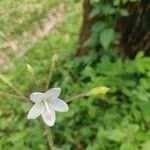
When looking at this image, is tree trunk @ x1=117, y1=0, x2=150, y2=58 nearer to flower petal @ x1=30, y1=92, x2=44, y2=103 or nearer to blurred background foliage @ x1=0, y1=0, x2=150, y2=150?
blurred background foliage @ x1=0, y1=0, x2=150, y2=150

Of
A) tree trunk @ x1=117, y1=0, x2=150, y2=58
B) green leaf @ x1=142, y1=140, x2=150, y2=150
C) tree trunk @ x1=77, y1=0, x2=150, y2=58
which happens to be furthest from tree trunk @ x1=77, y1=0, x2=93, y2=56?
green leaf @ x1=142, y1=140, x2=150, y2=150

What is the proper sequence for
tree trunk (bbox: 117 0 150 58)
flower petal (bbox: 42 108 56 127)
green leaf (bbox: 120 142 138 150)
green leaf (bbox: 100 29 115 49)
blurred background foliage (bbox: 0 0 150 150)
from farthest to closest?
1. tree trunk (bbox: 117 0 150 58)
2. green leaf (bbox: 100 29 115 49)
3. blurred background foliage (bbox: 0 0 150 150)
4. green leaf (bbox: 120 142 138 150)
5. flower petal (bbox: 42 108 56 127)

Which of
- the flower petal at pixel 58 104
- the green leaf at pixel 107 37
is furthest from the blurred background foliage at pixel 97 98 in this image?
the flower petal at pixel 58 104

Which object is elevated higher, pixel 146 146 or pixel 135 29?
pixel 135 29

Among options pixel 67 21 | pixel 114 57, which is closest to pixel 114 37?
pixel 114 57

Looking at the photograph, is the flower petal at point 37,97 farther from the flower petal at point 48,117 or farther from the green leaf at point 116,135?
the green leaf at point 116,135

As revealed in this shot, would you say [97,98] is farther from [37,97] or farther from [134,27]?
[37,97]

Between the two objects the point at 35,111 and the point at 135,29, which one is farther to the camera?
the point at 135,29

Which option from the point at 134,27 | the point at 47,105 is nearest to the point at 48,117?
the point at 47,105
